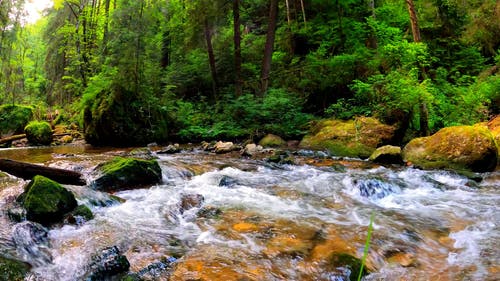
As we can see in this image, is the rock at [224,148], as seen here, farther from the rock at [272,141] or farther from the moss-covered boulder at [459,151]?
the moss-covered boulder at [459,151]

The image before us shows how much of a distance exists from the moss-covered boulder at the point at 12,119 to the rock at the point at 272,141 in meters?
12.2

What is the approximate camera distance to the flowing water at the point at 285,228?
3.96 m

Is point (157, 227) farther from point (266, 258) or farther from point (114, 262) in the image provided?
point (266, 258)

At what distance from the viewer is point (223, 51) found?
17438 mm

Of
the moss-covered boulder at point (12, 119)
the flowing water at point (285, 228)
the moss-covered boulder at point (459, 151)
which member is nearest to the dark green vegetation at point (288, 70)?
the moss-covered boulder at point (12, 119)

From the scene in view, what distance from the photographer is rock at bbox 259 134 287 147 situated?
12.9 metres

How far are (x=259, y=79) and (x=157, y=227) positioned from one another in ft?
38.5

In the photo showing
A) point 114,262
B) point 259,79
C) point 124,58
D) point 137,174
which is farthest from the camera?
point 259,79

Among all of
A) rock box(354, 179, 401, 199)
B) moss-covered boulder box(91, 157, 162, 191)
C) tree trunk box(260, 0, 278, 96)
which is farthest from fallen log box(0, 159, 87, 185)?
tree trunk box(260, 0, 278, 96)

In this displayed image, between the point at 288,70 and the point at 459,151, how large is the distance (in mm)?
8637

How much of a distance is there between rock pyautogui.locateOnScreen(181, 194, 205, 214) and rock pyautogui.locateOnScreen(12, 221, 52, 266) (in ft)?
6.67

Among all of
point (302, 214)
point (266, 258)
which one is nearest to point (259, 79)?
point (302, 214)

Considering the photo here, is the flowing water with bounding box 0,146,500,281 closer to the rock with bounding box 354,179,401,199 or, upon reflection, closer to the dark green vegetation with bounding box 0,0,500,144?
the rock with bounding box 354,179,401,199

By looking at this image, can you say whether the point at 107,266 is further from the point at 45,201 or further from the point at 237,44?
the point at 237,44
